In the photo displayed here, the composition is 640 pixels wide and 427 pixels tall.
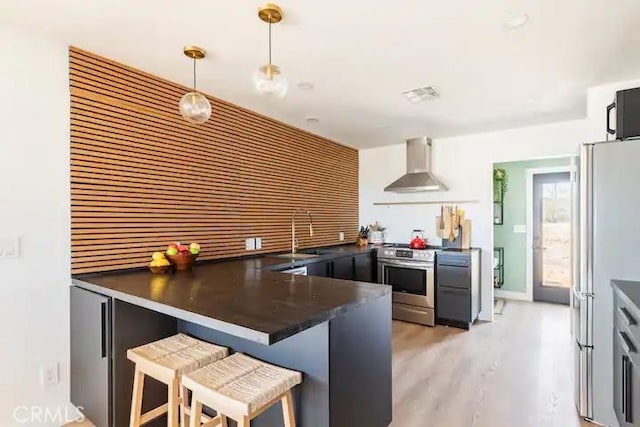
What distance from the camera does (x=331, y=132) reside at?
4.57 meters

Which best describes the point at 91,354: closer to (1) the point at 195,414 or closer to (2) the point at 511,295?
(1) the point at 195,414

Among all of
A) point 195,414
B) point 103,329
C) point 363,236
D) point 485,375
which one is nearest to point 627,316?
point 485,375

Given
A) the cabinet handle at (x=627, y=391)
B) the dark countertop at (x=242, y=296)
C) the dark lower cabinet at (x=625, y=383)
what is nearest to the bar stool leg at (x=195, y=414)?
the dark countertop at (x=242, y=296)

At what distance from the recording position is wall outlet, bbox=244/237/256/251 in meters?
3.53

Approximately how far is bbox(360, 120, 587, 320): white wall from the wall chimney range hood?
21 cm

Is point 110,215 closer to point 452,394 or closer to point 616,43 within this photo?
point 452,394

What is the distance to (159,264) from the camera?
8.26 feet

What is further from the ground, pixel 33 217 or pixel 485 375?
pixel 33 217

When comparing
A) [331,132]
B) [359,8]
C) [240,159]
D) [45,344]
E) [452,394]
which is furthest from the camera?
[331,132]

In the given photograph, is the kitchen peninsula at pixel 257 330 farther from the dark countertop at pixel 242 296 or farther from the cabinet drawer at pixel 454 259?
the cabinet drawer at pixel 454 259

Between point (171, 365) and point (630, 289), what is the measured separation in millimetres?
2496

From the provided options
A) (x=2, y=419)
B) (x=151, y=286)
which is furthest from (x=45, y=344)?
(x=151, y=286)

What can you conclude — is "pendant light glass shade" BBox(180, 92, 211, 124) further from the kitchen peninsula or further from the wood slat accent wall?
the kitchen peninsula

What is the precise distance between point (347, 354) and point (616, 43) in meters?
2.57
